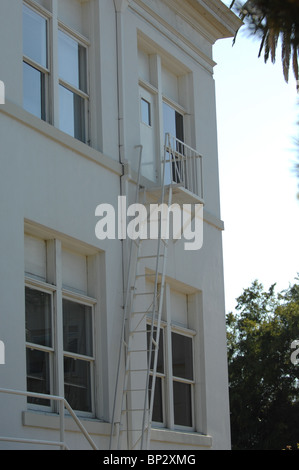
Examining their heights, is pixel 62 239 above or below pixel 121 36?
below

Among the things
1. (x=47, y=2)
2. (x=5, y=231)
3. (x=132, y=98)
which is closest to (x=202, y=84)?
(x=132, y=98)

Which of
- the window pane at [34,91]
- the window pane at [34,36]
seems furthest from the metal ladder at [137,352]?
the window pane at [34,36]

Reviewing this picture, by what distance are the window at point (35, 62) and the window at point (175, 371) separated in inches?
164

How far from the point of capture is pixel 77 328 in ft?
42.9

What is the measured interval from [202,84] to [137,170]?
3.84m

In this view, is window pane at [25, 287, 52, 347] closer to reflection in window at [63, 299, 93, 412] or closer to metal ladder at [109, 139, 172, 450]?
reflection in window at [63, 299, 93, 412]

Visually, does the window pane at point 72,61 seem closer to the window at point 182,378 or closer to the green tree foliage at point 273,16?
the window at point 182,378

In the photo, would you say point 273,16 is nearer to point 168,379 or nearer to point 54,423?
point 54,423

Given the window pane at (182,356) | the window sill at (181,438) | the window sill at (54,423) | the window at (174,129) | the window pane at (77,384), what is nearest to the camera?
the window sill at (54,423)

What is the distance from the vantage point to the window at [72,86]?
13.7m

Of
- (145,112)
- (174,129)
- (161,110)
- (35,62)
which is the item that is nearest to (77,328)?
(35,62)

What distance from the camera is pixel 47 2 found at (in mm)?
13500

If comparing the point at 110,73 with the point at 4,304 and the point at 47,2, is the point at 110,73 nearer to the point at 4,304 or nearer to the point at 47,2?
the point at 47,2

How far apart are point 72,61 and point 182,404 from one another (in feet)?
20.0
